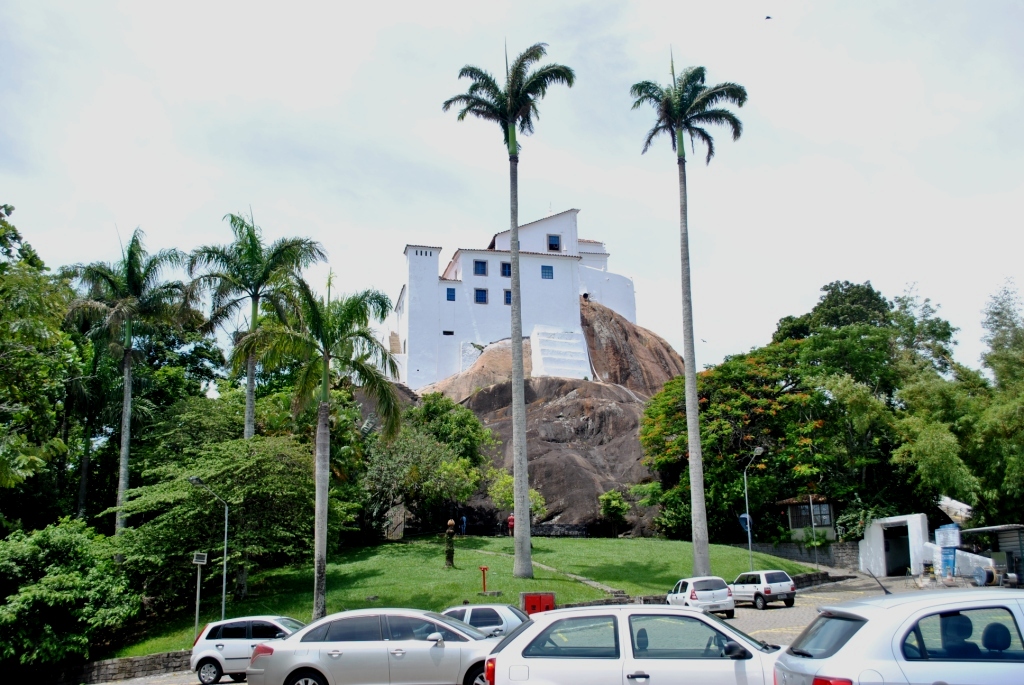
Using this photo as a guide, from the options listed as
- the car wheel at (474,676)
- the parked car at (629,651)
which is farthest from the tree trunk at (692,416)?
the parked car at (629,651)

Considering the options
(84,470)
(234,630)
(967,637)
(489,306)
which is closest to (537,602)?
(234,630)

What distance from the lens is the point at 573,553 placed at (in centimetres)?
3578

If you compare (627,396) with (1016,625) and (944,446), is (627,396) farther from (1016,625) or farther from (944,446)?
(1016,625)

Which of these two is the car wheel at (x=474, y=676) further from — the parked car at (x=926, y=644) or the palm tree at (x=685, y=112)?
the palm tree at (x=685, y=112)

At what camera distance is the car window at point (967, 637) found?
6461mm

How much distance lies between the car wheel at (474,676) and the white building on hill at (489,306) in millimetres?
54905

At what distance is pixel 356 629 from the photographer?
467 inches

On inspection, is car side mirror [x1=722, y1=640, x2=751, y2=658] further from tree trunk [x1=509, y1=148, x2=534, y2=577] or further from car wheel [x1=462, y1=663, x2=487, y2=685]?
tree trunk [x1=509, y1=148, x2=534, y2=577]

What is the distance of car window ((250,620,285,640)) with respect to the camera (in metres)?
19.5

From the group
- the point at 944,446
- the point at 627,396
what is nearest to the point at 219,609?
the point at 944,446

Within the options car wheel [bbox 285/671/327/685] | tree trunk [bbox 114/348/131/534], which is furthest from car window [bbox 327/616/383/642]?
tree trunk [bbox 114/348/131/534]

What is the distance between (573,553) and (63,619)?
754 inches

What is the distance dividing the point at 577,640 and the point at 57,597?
21411mm

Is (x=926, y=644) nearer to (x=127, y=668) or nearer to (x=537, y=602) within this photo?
(x=537, y=602)
